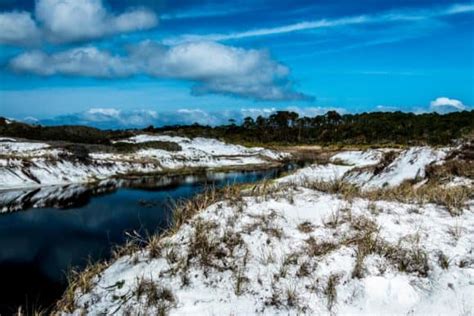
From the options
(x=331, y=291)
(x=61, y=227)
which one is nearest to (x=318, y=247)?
(x=331, y=291)

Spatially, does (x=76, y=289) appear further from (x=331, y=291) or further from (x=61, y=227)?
(x=61, y=227)

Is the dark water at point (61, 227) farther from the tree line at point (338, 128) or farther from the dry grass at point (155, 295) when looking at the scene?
the tree line at point (338, 128)

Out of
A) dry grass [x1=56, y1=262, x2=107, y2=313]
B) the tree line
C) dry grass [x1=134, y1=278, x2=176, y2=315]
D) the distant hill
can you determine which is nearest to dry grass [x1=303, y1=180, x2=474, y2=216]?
dry grass [x1=134, y1=278, x2=176, y2=315]

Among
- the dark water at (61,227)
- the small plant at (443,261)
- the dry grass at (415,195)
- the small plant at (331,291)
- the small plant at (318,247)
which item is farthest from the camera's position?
the dark water at (61,227)

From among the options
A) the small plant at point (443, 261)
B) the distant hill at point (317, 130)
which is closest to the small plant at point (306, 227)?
the small plant at point (443, 261)

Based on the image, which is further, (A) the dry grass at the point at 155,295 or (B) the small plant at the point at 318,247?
(B) the small plant at the point at 318,247

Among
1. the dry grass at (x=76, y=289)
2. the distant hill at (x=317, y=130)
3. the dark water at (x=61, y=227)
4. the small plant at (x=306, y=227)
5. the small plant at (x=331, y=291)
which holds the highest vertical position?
the distant hill at (x=317, y=130)

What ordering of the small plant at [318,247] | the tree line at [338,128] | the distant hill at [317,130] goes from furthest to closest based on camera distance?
1. the tree line at [338,128]
2. the distant hill at [317,130]
3. the small plant at [318,247]

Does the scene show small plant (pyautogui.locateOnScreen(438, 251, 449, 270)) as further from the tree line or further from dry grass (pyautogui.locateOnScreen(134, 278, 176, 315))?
the tree line

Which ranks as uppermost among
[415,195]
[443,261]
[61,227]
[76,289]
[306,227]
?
[415,195]

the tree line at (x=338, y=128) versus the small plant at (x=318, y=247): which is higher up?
the tree line at (x=338, y=128)

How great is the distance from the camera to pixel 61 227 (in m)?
23.9

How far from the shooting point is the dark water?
14219 millimetres

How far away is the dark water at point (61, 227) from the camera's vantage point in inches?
560
